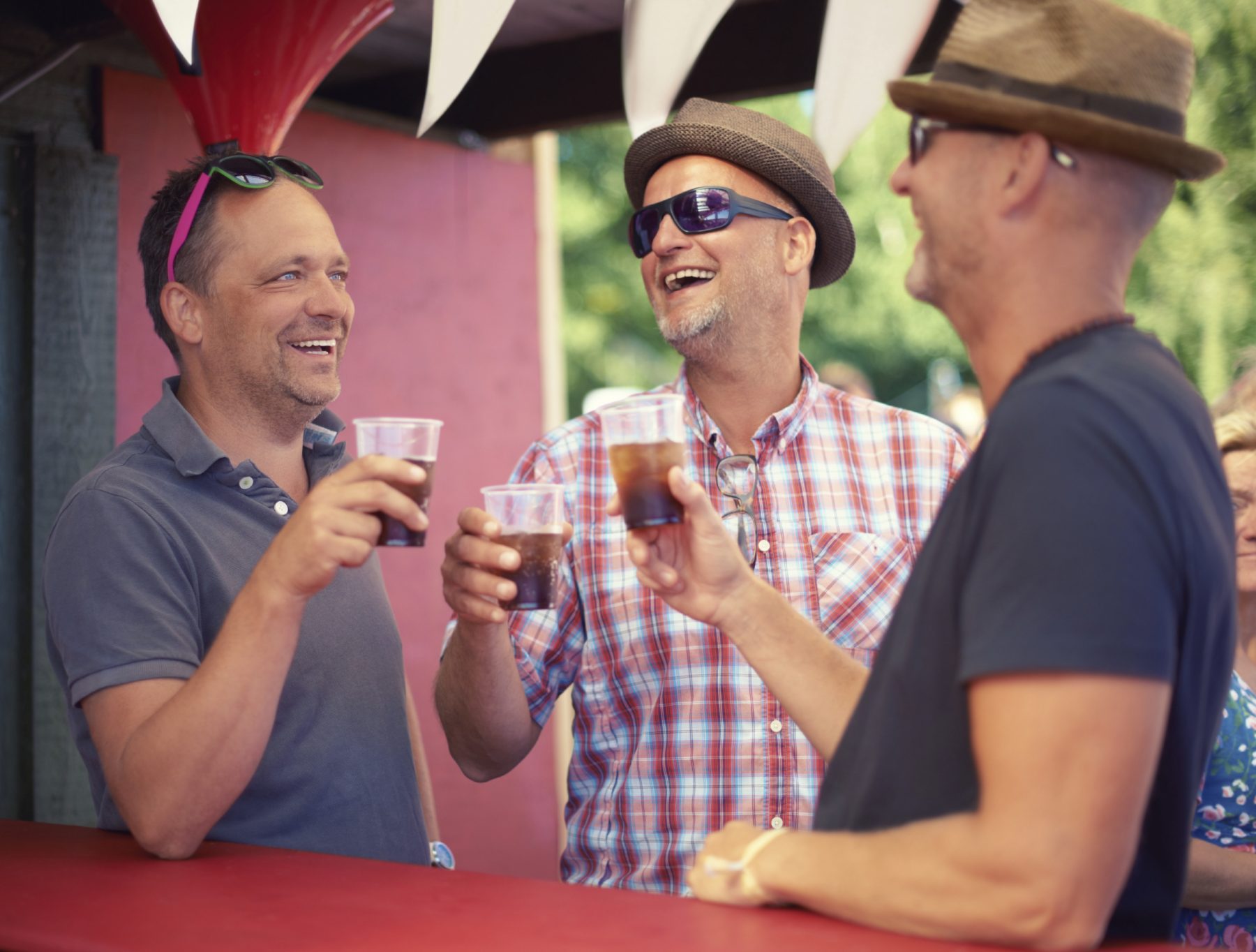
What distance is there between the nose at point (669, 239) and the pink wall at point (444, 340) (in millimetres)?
2077

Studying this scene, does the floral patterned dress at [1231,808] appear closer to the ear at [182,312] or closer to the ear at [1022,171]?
the ear at [1022,171]

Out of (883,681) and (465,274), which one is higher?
(465,274)

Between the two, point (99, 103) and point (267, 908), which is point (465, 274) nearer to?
point (99, 103)

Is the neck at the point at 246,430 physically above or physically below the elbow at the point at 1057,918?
above

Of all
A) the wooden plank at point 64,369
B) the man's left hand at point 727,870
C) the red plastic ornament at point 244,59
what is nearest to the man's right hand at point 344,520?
the man's left hand at point 727,870

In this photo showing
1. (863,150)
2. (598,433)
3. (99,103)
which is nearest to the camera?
(598,433)

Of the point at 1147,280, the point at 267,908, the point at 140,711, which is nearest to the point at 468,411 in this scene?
the point at 140,711

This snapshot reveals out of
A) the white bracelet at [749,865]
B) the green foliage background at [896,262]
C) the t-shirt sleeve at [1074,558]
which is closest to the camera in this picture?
the t-shirt sleeve at [1074,558]

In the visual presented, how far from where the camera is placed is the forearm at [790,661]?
2168mm

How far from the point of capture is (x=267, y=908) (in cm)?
179

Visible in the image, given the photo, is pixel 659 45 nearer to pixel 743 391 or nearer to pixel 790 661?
pixel 743 391

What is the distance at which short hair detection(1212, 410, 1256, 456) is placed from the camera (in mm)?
3438

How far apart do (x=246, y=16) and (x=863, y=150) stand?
15514mm

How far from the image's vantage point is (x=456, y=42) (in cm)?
245
